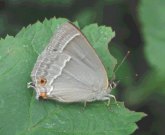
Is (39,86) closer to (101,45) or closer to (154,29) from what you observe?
(101,45)

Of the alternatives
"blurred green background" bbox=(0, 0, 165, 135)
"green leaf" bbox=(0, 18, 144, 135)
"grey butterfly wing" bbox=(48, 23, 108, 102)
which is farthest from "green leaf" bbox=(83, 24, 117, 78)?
"blurred green background" bbox=(0, 0, 165, 135)

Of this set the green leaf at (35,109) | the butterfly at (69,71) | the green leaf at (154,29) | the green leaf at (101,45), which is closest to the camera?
the green leaf at (35,109)

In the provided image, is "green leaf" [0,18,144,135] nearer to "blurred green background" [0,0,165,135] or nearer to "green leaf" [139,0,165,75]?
"blurred green background" [0,0,165,135]

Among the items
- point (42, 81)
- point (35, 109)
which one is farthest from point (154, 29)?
point (35, 109)

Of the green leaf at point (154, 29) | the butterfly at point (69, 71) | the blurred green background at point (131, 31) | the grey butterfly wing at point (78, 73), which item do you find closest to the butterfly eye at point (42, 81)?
the butterfly at point (69, 71)

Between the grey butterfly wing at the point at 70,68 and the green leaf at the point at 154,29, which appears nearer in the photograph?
the grey butterfly wing at the point at 70,68

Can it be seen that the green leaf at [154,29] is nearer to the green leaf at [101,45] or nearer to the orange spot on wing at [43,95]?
the green leaf at [101,45]

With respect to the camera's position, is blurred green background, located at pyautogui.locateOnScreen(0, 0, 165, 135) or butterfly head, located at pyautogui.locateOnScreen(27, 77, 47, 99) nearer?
butterfly head, located at pyautogui.locateOnScreen(27, 77, 47, 99)
